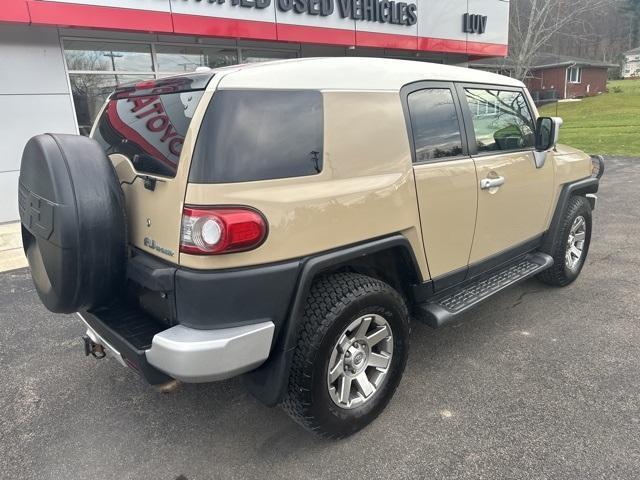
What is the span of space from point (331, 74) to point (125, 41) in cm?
775

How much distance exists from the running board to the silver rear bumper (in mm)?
1217

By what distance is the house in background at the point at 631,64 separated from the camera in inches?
2785

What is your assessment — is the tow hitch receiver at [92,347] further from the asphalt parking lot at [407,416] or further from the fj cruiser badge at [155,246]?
the fj cruiser badge at [155,246]

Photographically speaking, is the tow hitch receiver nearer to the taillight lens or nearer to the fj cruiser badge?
the fj cruiser badge

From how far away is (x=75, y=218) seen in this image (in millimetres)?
2174

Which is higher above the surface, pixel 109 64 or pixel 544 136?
pixel 109 64

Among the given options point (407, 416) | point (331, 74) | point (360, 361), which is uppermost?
point (331, 74)

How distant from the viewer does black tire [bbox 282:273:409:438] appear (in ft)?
7.59

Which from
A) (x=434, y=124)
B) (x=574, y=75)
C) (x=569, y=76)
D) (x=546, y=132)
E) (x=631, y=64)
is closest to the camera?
(x=434, y=124)

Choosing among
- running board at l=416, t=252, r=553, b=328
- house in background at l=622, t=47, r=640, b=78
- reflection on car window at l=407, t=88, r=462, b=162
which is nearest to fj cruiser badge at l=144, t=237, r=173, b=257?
reflection on car window at l=407, t=88, r=462, b=162

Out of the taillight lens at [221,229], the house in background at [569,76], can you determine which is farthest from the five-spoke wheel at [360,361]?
the house in background at [569,76]

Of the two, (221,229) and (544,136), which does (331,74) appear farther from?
(544,136)

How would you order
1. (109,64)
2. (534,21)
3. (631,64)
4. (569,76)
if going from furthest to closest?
1. (631,64)
2. (569,76)
3. (534,21)
4. (109,64)

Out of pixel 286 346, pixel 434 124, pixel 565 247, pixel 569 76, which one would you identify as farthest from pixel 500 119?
pixel 569 76
